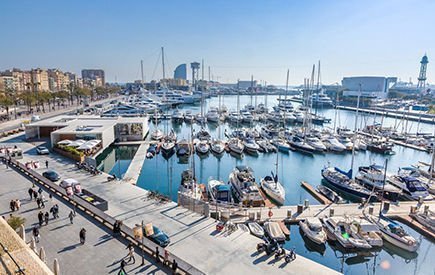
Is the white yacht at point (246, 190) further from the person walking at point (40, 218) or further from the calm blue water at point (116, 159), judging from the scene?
the person walking at point (40, 218)

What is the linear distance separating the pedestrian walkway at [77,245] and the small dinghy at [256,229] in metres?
10.4

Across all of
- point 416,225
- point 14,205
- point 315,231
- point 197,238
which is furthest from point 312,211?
point 14,205

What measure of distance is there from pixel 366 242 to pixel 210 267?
1479 centimetres

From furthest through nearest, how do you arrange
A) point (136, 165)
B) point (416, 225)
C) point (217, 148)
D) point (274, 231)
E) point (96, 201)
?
1. point (217, 148)
2. point (136, 165)
3. point (416, 225)
4. point (96, 201)
5. point (274, 231)

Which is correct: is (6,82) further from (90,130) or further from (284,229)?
(284,229)

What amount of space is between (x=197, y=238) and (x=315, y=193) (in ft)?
71.2

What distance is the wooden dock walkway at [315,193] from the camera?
114ft

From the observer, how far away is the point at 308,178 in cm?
4603

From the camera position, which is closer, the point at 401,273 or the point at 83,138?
the point at 401,273

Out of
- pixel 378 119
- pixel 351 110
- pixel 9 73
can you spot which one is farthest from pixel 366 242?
pixel 9 73

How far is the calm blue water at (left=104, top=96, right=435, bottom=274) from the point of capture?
23.8m

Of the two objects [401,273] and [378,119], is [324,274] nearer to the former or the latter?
[401,273]

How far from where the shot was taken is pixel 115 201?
2767 centimetres

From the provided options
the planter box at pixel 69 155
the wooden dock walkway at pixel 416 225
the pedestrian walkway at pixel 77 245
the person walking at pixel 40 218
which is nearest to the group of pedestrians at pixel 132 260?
the pedestrian walkway at pixel 77 245
